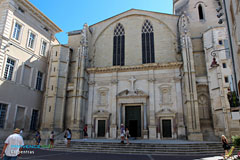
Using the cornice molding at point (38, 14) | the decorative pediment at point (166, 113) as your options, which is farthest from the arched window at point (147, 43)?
the cornice molding at point (38, 14)

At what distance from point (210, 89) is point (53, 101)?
53.2 ft

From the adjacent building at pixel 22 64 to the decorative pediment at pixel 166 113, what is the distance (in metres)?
13.4

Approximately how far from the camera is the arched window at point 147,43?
21.7 meters

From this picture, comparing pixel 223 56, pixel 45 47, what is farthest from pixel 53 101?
pixel 223 56

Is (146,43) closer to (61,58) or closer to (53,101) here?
(61,58)

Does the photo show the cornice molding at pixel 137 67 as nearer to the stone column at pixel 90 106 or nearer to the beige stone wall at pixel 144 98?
the beige stone wall at pixel 144 98

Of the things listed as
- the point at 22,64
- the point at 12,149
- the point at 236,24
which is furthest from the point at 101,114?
the point at 236,24

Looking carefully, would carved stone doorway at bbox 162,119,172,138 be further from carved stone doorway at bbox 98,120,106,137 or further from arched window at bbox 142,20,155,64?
arched window at bbox 142,20,155,64

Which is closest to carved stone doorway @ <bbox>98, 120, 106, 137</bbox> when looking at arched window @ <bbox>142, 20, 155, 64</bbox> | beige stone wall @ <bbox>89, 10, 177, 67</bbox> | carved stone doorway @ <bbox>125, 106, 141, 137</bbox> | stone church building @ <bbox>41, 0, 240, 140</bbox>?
stone church building @ <bbox>41, 0, 240, 140</bbox>

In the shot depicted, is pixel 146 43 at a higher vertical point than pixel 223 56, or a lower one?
higher

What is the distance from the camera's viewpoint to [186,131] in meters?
17.8

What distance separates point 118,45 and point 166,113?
9982 millimetres

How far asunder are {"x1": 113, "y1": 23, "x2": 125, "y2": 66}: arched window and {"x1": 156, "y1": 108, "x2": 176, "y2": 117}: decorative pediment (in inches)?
282

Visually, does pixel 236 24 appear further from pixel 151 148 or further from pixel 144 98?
pixel 144 98
